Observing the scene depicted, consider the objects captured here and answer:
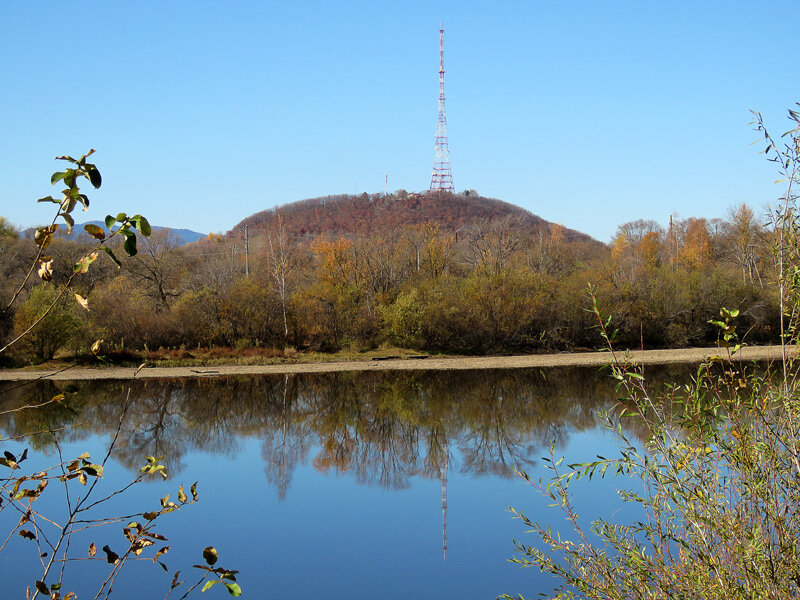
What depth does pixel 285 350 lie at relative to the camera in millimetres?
29656

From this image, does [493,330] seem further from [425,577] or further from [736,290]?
[425,577]

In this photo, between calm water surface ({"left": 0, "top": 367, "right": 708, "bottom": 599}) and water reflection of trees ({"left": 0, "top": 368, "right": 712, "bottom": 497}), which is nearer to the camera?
calm water surface ({"left": 0, "top": 367, "right": 708, "bottom": 599})

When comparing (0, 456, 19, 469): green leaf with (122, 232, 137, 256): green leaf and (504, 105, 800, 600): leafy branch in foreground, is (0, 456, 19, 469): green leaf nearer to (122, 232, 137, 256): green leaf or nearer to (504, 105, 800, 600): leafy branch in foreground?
(122, 232, 137, 256): green leaf

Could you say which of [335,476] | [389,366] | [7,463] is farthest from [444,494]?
[389,366]

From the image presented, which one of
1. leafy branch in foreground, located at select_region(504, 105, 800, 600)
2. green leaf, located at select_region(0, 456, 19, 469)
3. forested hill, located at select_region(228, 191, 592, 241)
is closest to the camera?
green leaf, located at select_region(0, 456, 19, 469)

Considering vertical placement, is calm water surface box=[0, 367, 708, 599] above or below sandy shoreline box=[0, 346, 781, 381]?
below

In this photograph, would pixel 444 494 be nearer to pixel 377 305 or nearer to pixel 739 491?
pixel 739 491

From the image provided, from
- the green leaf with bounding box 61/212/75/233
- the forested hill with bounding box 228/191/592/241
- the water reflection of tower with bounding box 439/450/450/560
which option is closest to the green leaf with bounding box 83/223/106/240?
the green leaf with bounding box 61/212/75/233

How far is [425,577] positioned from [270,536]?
2424mm

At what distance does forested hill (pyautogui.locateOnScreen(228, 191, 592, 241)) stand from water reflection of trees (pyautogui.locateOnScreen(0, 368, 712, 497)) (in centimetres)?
6142

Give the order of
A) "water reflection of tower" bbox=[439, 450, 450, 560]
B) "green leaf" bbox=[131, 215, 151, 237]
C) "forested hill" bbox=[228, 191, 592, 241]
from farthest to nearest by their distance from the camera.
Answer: "forested hill" bbox=[228, 191, 592, 241], "water reflection of tower" bbox=[439, 450, 450, 560], "green leaf" bbox=[131, 215, 151, 237]

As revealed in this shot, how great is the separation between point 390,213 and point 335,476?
7941cm

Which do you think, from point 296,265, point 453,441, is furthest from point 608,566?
point 296,265

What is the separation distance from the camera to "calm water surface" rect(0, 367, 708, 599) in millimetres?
7926
